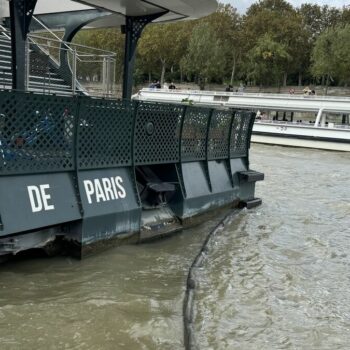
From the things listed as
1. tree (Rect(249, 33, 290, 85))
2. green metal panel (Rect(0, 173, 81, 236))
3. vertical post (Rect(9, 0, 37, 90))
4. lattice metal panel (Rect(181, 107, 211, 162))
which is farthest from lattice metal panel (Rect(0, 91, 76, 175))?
tree (Rect(249, 33, 290, 85))

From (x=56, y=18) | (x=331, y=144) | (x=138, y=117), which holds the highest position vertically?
(x=56, y=18)

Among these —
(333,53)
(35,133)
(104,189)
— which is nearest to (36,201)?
(35,133)

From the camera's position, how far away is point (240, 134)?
11.9 m

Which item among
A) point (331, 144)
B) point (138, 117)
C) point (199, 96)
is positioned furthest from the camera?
point (199, 96)

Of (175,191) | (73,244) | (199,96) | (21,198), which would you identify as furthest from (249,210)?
(199,96)

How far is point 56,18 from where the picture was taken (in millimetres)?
14914

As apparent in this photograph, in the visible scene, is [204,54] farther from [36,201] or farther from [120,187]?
[36,201]

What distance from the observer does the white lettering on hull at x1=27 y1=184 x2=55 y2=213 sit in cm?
619

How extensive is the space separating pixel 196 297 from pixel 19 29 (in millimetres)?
4597

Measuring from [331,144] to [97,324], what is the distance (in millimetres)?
29515

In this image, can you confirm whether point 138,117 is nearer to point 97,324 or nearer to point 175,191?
point 175,191

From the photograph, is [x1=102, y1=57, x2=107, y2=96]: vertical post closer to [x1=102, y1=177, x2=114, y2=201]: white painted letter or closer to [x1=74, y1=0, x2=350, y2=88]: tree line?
[x1=102, y1=177, x2=114, y2=201]: white painted letter

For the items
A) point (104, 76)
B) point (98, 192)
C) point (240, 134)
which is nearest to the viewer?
point (98, 192)

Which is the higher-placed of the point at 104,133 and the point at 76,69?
the point at 76,69
